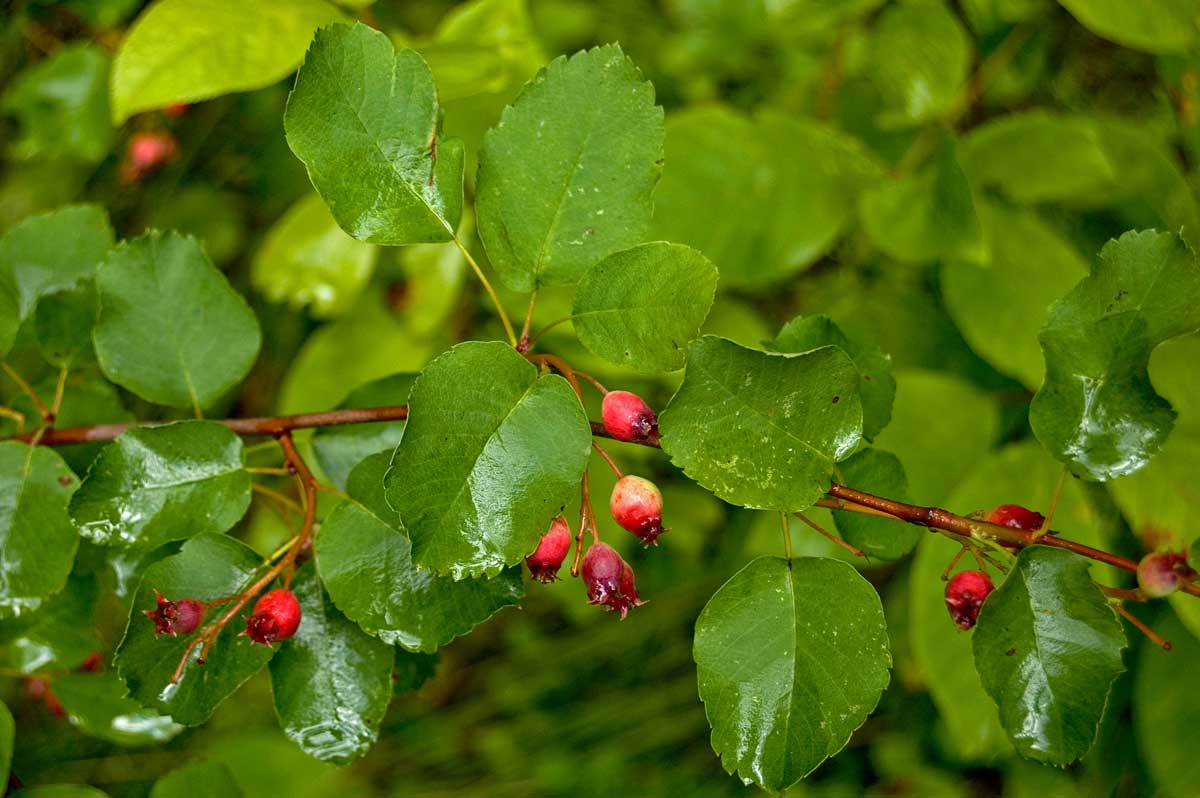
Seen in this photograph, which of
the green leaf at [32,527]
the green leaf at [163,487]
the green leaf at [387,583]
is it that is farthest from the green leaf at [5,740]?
the green leaf at [387,583]

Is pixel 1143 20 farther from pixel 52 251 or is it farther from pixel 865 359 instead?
pixel 52 251

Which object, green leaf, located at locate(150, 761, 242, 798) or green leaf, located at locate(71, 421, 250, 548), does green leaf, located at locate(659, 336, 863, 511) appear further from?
green leaf, located at locate(150, 761, 242, 798)

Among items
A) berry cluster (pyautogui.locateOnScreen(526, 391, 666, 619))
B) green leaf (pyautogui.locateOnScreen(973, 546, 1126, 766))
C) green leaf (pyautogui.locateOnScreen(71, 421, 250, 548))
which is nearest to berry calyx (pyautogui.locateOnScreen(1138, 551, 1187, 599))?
green leaf (pyautogui.locateOnScreen(973, 546, 1126, 766))

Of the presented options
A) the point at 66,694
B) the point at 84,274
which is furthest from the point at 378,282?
the point at 66,694

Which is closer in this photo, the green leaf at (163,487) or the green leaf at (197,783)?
the green leaf at (163,487)

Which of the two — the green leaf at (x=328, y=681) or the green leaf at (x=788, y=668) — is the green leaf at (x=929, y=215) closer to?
the green leaf at (x=788, y=668)
